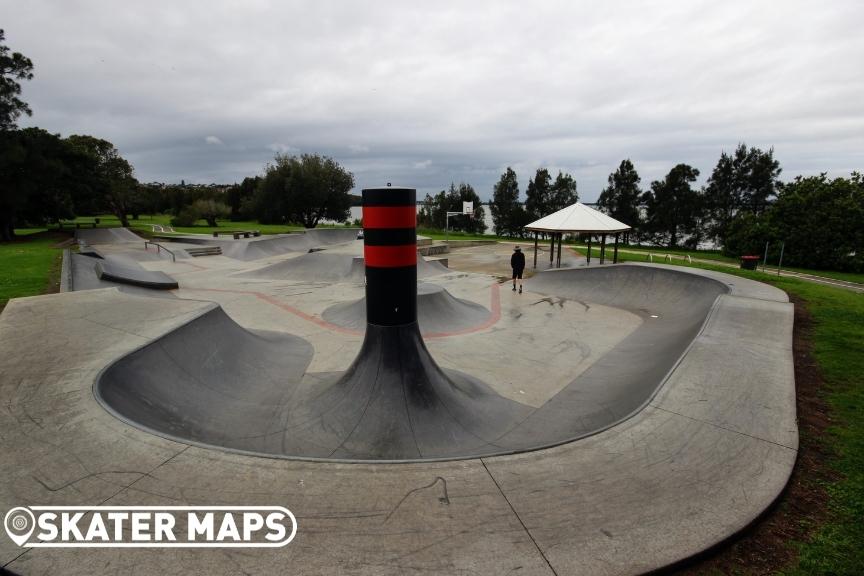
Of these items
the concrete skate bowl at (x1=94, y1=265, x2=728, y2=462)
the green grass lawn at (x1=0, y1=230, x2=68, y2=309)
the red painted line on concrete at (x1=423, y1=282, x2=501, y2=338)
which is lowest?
the red painted line on concrete at (x1=423, y1=282, x2=501, y2=338)

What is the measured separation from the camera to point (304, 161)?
5797 centimetres

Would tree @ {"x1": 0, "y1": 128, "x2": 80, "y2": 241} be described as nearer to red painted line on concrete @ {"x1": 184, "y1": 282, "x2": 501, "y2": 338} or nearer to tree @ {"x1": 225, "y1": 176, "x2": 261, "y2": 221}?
red painted line on concrete @ {"x1": 184, "y1": 282, "x2": 501, "y2": 338}

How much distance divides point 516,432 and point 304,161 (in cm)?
5900

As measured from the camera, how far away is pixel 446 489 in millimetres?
3562

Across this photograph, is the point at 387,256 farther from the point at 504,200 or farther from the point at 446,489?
the point at 504,200

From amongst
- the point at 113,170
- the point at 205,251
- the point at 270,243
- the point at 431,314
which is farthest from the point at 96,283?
the point at 113,170

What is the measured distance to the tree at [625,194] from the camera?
177ft

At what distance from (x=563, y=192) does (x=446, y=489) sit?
6579 centimetres

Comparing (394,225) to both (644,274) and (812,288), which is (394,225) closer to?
(644,274)

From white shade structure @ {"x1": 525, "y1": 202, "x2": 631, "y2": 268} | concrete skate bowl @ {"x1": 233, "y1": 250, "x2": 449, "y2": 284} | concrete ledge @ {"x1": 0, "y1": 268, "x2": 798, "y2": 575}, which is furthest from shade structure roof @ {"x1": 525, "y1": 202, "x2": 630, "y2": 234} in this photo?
concrete ledge @ {"x1": 0, "y1": 268, "x2": 798, "y2": 575}

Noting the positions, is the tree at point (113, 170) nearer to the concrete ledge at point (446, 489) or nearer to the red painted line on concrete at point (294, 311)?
the red painted line on concrete at point (294, 311)

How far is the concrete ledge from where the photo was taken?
2.79 meters

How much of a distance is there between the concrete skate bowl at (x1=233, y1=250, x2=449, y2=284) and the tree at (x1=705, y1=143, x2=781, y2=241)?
46.7 meters

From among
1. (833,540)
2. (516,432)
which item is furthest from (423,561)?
(516,432)
